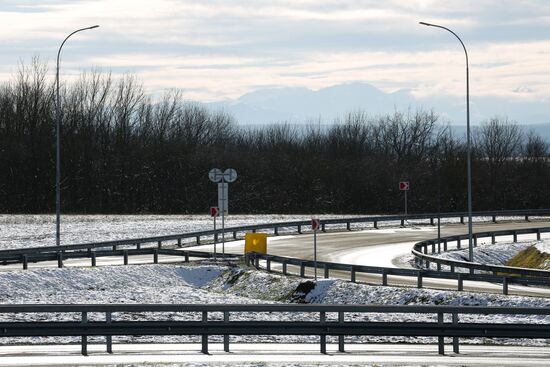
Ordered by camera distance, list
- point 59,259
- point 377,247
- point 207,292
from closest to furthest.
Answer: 1. point 207,292
2. point 59,259
3. point 377,247

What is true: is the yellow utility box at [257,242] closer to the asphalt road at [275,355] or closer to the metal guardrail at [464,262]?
the metal guardrail at [464,262]

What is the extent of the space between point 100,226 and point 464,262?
35.1 meters

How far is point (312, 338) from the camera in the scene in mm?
21562

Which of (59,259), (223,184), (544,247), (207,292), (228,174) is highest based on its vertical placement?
(228,174)

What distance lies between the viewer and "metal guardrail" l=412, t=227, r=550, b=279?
1202 inches

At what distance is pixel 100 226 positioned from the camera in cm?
6412

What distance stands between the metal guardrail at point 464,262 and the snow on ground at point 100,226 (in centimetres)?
1254

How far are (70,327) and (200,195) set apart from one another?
7418cm

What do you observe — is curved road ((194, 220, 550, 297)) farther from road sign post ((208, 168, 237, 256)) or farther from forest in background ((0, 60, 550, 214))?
forest in background ((0, 60, 550, 214))

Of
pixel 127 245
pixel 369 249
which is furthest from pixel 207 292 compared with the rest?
pixel 127 245

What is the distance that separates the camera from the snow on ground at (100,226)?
55.1 metres

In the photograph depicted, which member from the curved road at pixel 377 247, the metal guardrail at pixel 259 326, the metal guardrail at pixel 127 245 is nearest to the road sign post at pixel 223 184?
the metal guardrail at pixel 127 245

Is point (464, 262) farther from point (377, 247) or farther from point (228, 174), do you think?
point (377, 247)

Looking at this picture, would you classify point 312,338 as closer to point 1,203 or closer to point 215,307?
point 215,307
